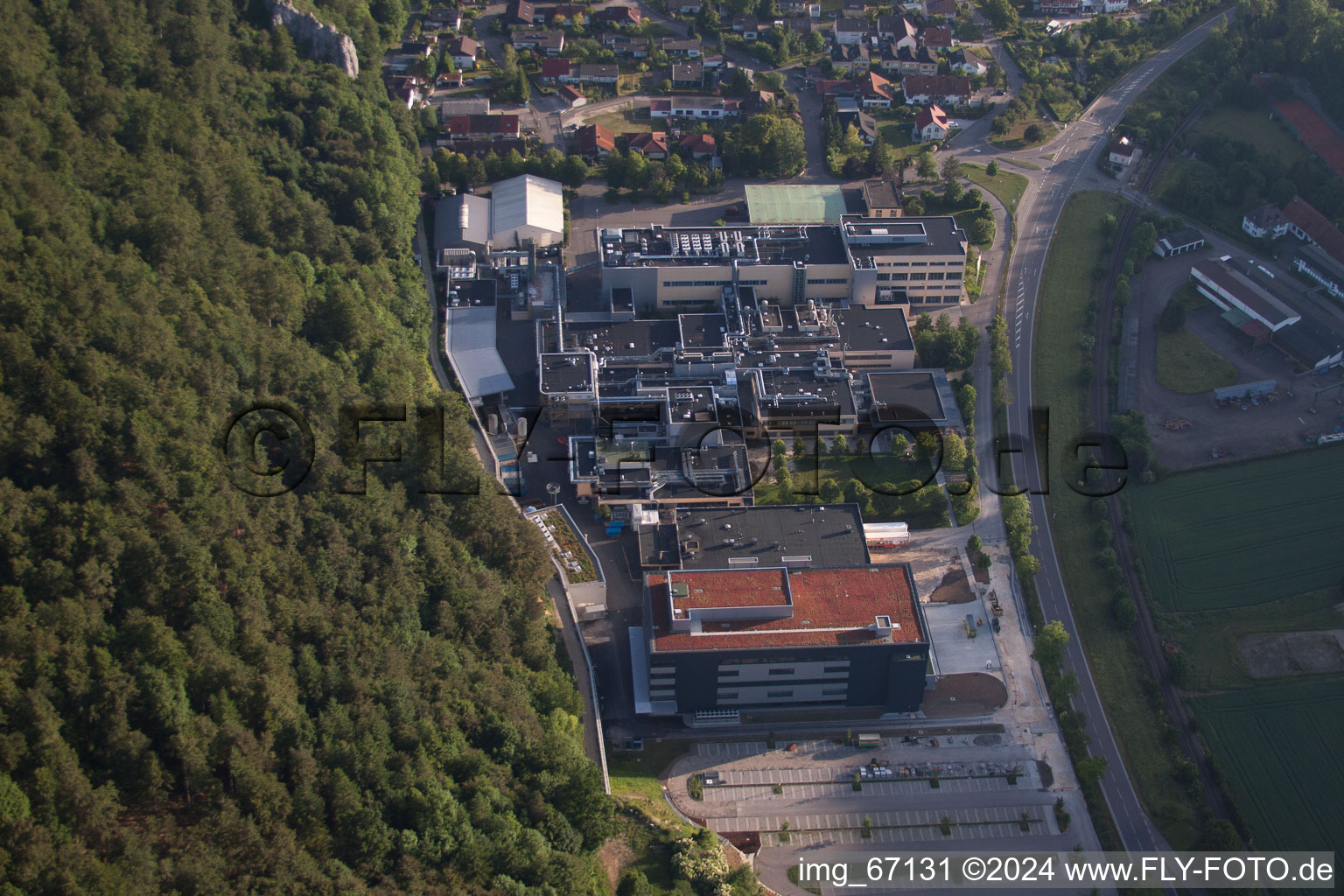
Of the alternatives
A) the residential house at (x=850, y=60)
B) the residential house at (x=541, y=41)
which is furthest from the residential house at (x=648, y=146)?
the residential house at (x=850, y=60)

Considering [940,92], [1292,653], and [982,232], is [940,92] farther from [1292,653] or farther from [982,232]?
[1292,653]

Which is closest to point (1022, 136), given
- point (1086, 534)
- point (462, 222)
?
point (1086, 534)

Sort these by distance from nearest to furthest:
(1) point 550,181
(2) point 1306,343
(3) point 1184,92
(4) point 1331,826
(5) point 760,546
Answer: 1. (4) point 1331,826
2. (5) point 760,546
3. (2) point 1306,343
4. (1) point 550,181
5. (3) point 1184,92

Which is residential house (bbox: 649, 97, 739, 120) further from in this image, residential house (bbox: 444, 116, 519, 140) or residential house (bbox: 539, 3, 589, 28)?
residential house (bbox: 539, 3, 589, 28)

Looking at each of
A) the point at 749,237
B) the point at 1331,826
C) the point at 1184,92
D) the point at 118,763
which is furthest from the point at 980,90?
the point at 118,763

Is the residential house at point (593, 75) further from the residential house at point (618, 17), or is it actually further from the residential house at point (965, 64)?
the residential house at point (965, 64)

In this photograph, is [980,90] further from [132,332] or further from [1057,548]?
[132,332]

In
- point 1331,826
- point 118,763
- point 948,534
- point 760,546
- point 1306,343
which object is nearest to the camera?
point 118,763
